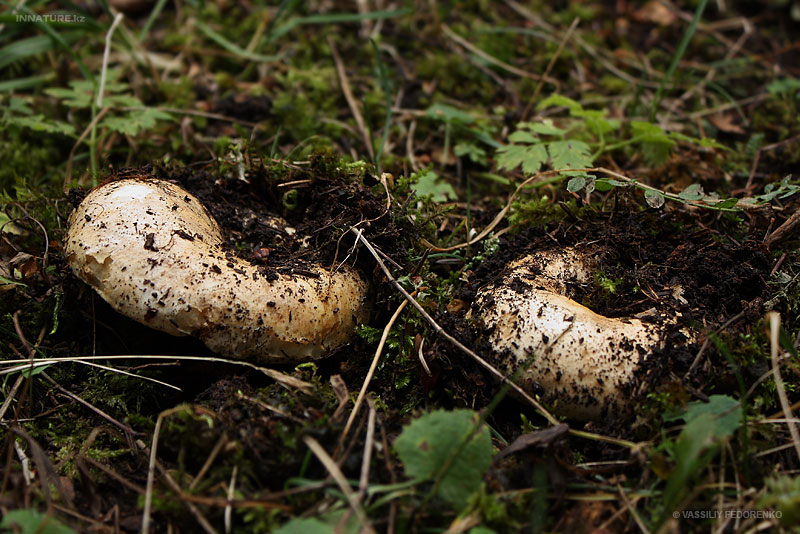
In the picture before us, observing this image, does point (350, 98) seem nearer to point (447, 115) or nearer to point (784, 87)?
point (447, 115)

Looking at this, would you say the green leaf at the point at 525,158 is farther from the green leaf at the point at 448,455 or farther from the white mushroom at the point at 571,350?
the green leaf at the point at 448,455

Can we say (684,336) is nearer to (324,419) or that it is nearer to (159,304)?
(324,419)

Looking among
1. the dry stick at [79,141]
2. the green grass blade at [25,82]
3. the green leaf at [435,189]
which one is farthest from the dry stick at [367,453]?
the green grass blade at [25,82]

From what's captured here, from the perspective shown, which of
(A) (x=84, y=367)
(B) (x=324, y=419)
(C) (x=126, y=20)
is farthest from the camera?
(C) (x=126, y=20)

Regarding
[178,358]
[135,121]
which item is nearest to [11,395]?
[178,358]

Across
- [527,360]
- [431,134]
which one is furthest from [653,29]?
[527,360]

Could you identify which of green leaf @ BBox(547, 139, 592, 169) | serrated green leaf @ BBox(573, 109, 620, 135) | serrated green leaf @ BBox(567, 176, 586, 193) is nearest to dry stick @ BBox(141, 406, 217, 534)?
serrated green leaf @ BBox(567, 176, 586, 193)
